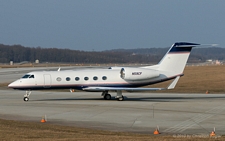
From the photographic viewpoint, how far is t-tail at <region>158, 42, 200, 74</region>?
33469 millimetres

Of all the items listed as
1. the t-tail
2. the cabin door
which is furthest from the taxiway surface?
the t-tail

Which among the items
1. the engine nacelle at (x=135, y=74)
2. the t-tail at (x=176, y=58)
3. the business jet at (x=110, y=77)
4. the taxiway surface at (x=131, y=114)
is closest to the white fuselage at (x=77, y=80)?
the business jet at (x=110, y=77)

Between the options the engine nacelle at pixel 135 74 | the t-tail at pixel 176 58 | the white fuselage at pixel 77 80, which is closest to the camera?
the white fuselage at pixel 77 80

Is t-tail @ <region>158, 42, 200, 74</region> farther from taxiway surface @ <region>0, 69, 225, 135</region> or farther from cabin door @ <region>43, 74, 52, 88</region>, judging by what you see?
cabin door @ <region>43, 74, 52, 88</region>

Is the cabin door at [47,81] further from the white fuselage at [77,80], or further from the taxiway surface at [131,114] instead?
the taxiway surface at [131,114]

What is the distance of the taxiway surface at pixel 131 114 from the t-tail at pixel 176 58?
2962 millimetres

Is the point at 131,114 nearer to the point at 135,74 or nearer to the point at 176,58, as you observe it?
the point at 135,74

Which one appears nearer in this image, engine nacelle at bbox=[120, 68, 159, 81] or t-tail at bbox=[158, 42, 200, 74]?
engine nacelle at bbox=[120, 68, 159, 81]

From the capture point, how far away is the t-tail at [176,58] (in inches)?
1318

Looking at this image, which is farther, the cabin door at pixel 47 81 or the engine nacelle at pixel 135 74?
the engine nacelle at pixel 135 74

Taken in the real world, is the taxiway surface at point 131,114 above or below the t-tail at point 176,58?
below

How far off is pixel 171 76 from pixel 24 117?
13.9m

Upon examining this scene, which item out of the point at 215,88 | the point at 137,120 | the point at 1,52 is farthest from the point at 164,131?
the point at 1,52

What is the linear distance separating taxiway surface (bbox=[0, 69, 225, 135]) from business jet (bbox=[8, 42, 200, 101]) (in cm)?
126
